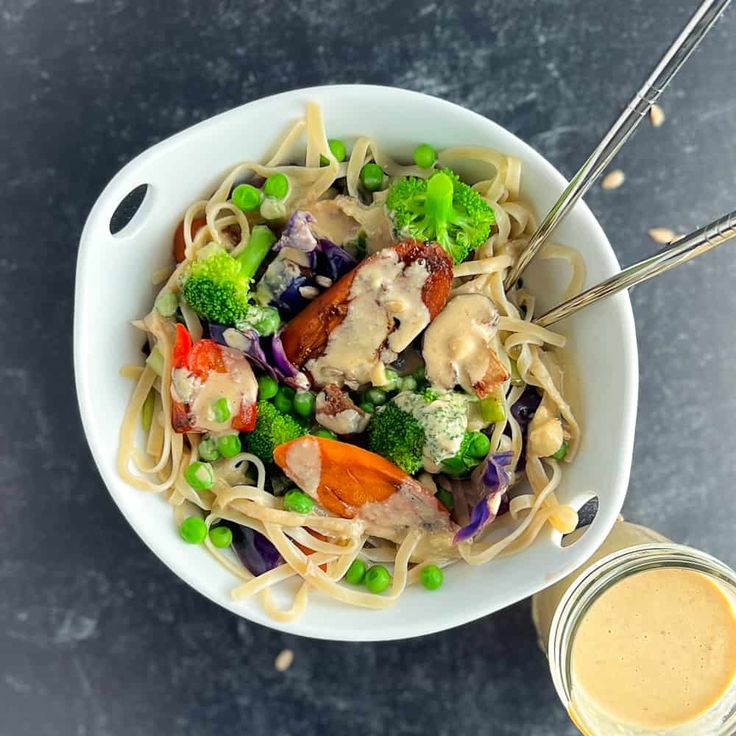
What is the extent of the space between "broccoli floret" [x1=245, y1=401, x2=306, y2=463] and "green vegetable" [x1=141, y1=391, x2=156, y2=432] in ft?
0.96

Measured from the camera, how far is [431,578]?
2641 millimetres

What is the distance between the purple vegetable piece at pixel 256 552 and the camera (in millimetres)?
2662

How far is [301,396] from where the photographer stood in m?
2.63

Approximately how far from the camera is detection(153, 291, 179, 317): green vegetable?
260cm

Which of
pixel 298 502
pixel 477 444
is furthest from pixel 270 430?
pixel 477 444

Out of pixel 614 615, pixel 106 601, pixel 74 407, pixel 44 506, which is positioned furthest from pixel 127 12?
pixel 614 615

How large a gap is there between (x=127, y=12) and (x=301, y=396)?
1378 millimetres

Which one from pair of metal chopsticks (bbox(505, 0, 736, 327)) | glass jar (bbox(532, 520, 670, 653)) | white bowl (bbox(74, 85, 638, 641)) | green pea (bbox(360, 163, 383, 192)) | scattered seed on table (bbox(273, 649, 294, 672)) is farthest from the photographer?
scattered seed on table (bbox(273, 649, 294, 672))

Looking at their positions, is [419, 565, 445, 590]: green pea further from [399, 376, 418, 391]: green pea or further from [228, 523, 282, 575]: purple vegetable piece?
[399, 376, 418, 391]: green pea

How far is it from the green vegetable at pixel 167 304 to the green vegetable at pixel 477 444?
883 mm

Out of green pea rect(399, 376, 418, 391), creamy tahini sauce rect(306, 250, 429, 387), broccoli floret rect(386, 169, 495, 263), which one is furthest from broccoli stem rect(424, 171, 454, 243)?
green pea rect(399, 376, 418, 391)

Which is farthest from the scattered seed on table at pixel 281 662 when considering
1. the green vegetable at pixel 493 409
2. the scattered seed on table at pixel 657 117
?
the scattered seed on table at pixel 657 117

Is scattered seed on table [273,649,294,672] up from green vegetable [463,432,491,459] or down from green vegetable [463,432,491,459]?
down

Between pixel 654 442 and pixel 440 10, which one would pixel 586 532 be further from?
pixel 440 10
